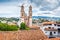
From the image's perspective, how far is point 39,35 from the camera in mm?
8875

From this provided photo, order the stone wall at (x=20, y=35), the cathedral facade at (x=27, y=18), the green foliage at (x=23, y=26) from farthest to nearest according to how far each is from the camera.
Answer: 1. the cathedral facade at (x=27, y=18)
2. the green foliage at (x=23, y=26)
3. the stone wall at (x=20, y=35)

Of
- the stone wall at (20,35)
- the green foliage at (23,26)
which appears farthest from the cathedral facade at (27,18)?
the stone wall at (20,35)

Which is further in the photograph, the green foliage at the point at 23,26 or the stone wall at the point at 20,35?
the green foliage at the point at 23,26

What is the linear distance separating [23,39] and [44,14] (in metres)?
3.36

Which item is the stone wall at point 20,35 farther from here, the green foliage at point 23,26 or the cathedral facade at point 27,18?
the cathedral facade at point 27,18

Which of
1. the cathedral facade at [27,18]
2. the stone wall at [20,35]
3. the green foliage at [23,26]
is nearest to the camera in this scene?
the stone wall at [20,35]

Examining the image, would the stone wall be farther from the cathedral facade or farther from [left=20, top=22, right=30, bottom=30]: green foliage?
the cathedral facade

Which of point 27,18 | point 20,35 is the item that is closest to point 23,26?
point 27,18

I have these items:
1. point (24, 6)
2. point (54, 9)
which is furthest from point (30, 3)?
point (54, 9)

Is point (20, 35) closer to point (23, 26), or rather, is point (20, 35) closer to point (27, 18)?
point (23, 26)

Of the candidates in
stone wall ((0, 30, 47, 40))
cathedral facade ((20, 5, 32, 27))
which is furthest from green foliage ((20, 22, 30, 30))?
stone wall ((0, 30, 47, 40))

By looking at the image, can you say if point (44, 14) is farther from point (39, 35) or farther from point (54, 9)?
point (39, 35)

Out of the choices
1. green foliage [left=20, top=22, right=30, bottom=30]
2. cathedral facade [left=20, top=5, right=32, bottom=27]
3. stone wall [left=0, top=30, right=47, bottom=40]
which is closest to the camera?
stone wall [left=0, top=30, right=47, bottom=40]

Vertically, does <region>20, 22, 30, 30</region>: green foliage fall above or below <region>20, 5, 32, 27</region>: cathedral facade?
below
